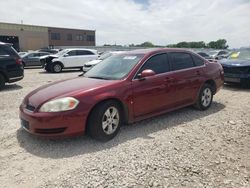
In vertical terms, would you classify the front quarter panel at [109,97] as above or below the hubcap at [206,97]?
above

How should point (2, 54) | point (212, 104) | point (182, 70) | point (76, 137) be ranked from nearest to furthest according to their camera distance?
point (76, 137)
point (182, 70)
point (212, 104)
point (2, 54)

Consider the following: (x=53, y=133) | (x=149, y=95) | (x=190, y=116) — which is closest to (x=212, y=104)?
(x=190, y=116)

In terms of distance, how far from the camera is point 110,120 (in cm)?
450

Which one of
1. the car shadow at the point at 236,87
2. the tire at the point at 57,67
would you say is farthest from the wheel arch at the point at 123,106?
the tire at the point at 57,67

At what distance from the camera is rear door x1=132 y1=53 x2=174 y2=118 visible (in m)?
4.88

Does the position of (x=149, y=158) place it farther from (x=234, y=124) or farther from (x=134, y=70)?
(x=234, y=124)

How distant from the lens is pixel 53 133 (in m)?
4.13

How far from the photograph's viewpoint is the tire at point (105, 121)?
4.27 m

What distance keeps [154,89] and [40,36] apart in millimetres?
62319

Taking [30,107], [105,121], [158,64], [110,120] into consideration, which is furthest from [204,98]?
[30,107]

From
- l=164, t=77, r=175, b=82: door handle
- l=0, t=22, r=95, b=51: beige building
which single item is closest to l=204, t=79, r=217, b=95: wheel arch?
l=164, t=77, r=175, b=82: door handle

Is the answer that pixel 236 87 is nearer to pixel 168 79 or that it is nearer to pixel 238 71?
pixel 238 71

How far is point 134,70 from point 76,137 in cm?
165

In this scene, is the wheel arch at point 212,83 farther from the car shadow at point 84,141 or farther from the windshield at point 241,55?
the windshield at point 241,55
